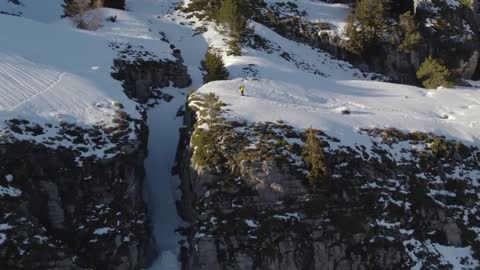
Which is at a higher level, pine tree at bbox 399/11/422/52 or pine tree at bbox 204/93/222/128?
pine tree at bbox 399/11/422/52

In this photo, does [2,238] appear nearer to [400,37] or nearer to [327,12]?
[400,37]

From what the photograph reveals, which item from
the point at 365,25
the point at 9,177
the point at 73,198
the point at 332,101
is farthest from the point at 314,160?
the point at 365,25

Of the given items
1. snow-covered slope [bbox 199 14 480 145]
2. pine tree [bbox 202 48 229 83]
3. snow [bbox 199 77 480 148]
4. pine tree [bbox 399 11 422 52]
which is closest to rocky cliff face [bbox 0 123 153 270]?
snow [bbox 199 77 480 148]

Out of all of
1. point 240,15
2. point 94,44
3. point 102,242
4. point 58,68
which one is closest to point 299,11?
point 240,15

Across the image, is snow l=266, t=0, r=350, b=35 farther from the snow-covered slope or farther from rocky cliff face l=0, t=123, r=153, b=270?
rocky cliff face l=0, t=123, r=153, b=270

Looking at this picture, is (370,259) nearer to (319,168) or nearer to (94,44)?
(319,168)

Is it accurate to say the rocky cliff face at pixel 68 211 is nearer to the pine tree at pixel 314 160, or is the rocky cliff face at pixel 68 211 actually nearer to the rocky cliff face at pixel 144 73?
the pine tree at pixel 314 160
